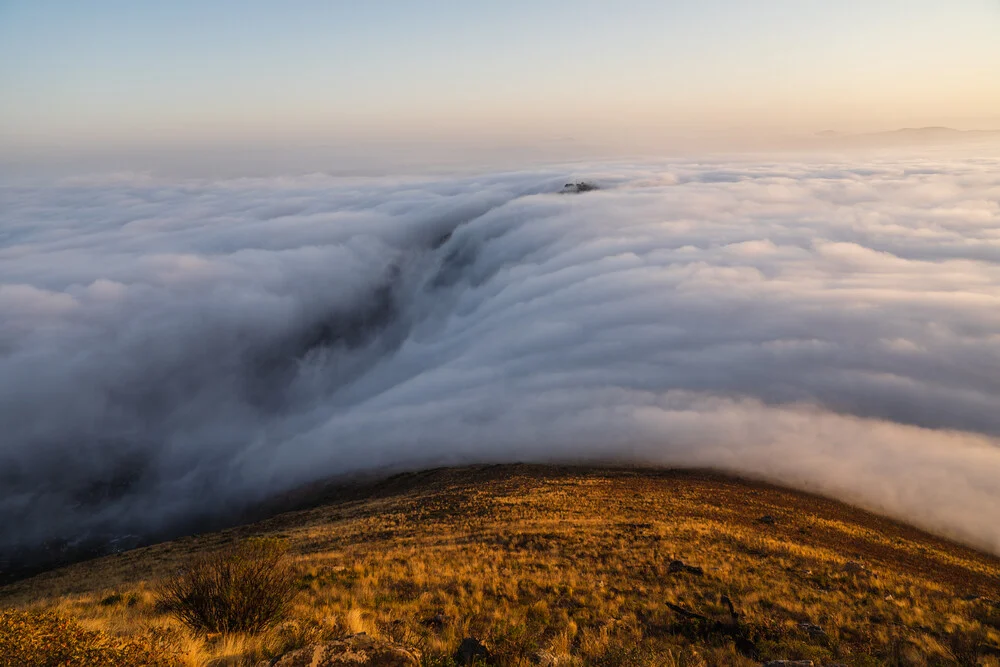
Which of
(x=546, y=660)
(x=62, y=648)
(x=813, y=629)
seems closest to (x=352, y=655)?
(x=62, y=648)

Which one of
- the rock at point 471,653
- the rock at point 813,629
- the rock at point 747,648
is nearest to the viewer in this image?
the rock at point 471,653

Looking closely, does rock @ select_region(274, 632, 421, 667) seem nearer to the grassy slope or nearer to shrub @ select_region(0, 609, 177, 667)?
the grassy slope

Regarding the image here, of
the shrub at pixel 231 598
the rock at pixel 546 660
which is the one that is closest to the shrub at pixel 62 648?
the shrub at pixel 231 598

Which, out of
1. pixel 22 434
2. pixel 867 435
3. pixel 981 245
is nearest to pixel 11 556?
pixel 22 434

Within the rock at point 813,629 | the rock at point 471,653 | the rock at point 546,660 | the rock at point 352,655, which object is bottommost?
the rock at point 813,629

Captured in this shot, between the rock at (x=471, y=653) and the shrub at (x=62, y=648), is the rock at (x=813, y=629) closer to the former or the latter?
the rock at (x=471, y=653)

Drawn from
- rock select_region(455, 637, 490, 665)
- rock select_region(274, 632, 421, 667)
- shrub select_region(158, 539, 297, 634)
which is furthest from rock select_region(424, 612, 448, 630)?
rock select_region(274, 632, 421, 667)

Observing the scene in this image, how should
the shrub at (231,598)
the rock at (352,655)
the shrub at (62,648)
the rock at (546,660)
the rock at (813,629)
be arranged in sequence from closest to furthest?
the shrub at (62,648), the rock at (352,655), the rock at (546,660), the shrub at (231,598), the rock at (813,629)
